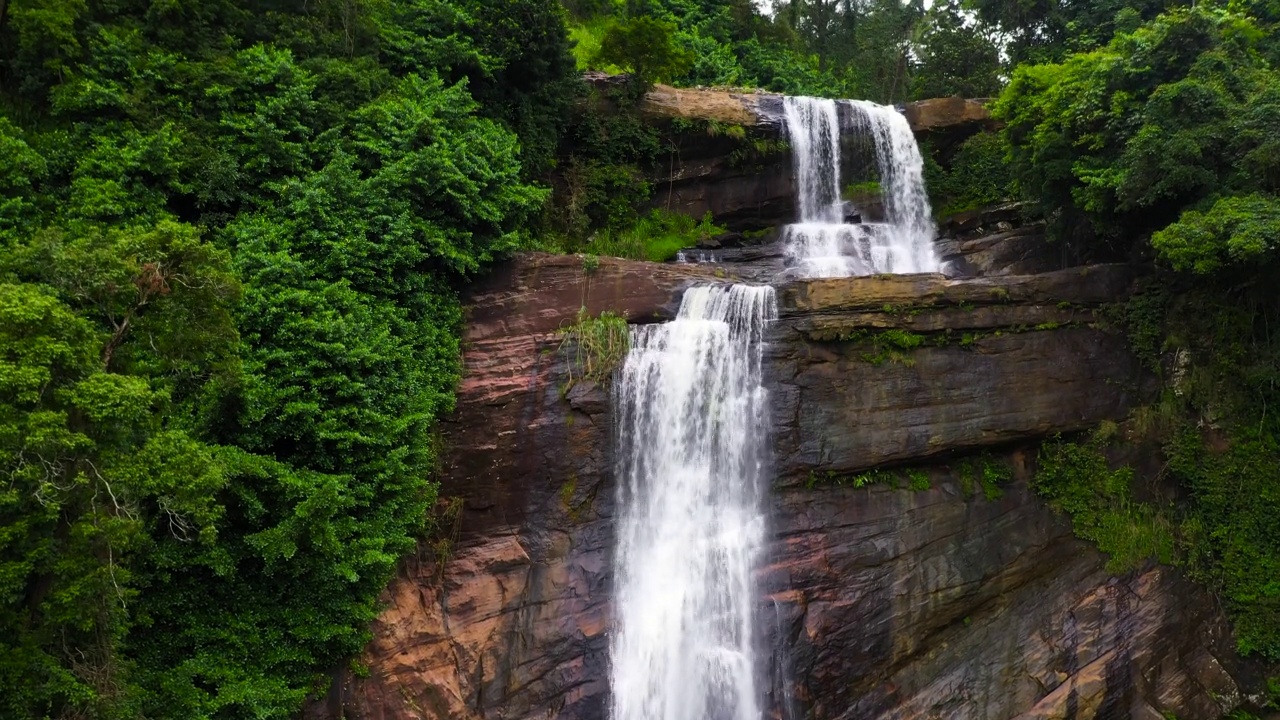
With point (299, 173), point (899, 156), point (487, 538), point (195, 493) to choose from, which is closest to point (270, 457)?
point (195, 493)

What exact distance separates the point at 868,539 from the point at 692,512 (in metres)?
2.78

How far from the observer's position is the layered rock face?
10375 mm

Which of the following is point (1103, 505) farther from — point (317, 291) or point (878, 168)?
point (317, 291)

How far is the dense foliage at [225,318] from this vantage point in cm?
639

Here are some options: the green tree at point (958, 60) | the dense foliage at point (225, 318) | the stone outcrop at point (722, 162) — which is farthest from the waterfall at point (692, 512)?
the green tree at point (958, 60)

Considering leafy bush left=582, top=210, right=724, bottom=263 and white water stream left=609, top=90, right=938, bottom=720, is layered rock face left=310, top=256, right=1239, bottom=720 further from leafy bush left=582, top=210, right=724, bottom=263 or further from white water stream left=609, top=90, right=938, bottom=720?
leafy bush left=582, top=210, right=724, bottom=263

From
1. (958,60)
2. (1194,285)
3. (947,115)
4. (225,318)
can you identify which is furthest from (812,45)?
(225,318)

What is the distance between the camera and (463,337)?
12109mm

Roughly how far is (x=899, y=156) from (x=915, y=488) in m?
10.5

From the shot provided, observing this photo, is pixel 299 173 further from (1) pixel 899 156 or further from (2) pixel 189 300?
(1) pixel 899 156

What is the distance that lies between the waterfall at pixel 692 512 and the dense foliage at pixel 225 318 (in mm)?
3229

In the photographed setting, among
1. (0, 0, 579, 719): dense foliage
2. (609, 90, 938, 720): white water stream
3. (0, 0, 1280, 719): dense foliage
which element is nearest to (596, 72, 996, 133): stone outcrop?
(0, 0, 1280, 719): dense foliage

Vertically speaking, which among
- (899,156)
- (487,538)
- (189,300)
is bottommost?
(487,538)

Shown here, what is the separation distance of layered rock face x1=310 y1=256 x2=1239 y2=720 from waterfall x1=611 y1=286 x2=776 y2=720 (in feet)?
1.04
